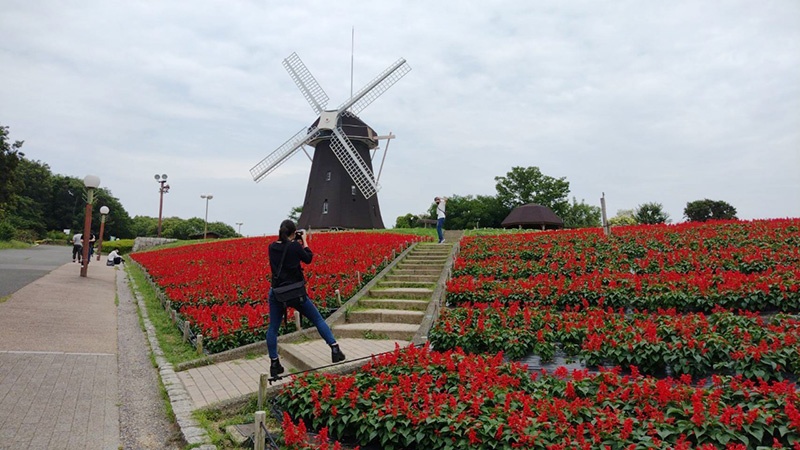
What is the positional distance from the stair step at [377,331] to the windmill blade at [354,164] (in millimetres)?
22641

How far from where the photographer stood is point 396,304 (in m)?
10.2

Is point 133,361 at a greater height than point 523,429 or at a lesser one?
lesser

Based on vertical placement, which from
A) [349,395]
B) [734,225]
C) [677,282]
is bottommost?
[349,395]

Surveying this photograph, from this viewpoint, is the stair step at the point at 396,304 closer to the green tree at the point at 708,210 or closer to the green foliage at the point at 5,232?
the green foliage at the point at 5,232

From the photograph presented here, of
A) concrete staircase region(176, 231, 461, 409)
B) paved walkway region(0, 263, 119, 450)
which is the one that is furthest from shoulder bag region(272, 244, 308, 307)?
paved walkway region(0, 263, 119, 450)

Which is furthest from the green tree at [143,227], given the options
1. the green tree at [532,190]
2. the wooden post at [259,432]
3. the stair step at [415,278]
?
the wooden post at [259,432]

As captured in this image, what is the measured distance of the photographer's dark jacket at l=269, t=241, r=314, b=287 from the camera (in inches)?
232

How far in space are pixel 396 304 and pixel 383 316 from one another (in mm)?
851

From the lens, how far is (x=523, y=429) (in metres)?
3.74

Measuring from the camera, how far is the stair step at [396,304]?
10023 millimetres

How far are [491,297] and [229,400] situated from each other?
5.99m

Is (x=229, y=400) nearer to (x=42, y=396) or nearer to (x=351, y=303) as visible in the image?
(x=42, y=396)

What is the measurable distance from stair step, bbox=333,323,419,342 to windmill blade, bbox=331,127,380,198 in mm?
22641

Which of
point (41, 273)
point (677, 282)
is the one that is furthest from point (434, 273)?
point (41, 273)
